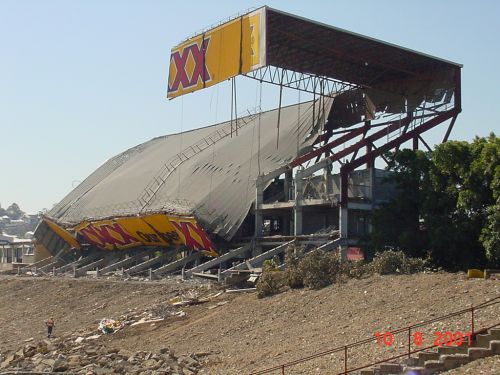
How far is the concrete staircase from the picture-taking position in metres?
18.8

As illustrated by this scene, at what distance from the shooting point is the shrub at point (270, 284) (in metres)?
35.0

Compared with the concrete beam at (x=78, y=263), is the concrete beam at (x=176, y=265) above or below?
above

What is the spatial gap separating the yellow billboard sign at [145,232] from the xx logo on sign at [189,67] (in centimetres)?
958

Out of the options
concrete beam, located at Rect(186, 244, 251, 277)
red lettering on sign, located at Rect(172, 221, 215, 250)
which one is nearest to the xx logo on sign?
red lettering on sign, located at Rect(172, 221, 215, 250)

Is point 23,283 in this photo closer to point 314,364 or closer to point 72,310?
point 72,310

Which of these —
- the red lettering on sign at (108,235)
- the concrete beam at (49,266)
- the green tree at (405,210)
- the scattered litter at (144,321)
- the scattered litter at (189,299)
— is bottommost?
the scattered litter at (144,321)

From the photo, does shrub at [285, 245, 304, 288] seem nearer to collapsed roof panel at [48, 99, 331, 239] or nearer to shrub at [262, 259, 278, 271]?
shrub at [262, 259, 278, 271]

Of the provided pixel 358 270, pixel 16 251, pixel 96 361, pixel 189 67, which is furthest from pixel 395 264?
pixel 16 251

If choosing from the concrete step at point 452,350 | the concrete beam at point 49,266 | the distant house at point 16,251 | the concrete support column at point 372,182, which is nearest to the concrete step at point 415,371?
the concrete step at point 452,350

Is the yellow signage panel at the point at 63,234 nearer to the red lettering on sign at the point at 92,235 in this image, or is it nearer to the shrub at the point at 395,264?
the red lettering on sign at the point at 92,235

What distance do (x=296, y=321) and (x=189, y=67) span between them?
27.0 m

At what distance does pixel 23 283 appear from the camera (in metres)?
59.7

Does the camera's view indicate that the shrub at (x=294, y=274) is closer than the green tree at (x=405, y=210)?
Yes

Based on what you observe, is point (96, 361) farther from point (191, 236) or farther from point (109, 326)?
point (191, 236)
